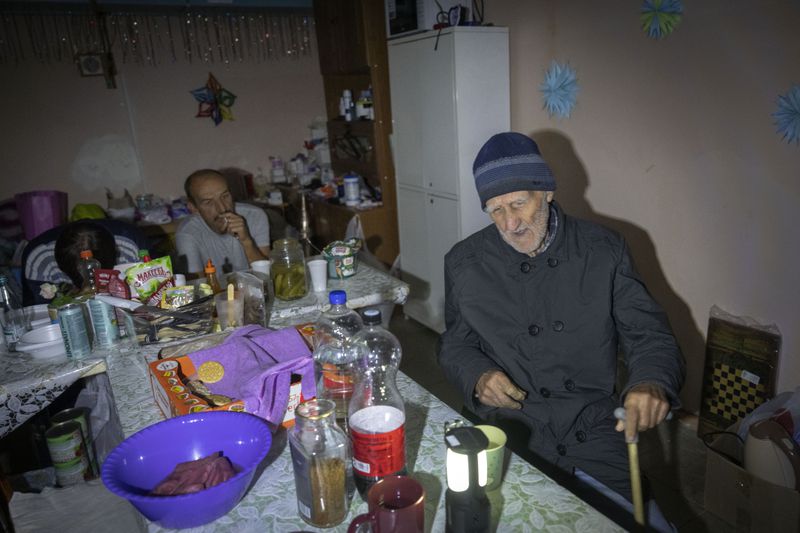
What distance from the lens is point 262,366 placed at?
4.83ft

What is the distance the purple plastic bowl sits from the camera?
986 millimetres

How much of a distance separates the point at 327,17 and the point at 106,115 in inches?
85.4

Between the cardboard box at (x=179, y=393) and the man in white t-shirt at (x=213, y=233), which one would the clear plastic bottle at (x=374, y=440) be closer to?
the cardboard box at (x=179, y=393)

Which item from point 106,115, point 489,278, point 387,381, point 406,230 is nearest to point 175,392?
point 387,381

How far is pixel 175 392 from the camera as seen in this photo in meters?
1.35

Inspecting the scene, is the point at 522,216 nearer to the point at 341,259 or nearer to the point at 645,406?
the point at 645,406

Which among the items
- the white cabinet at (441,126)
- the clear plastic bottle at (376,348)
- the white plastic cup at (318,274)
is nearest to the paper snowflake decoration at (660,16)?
the white cabinet at (441,126)

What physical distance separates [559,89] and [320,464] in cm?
263

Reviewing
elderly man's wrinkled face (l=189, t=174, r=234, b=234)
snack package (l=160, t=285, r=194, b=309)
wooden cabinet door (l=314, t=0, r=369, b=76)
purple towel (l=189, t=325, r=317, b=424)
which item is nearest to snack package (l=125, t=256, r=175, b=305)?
snack package (l=160, t=285, r=194, b=309)

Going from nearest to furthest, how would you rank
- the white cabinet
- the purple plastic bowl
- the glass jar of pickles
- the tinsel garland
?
1. the purple plastic bowl
2. the glass jar of pickles
3. the white cabinet
4. the tinsel garland

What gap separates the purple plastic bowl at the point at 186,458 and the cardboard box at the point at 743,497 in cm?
168

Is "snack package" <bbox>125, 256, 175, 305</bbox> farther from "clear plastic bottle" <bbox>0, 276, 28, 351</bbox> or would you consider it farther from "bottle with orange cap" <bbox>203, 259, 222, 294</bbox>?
"clear plastic bottle" <bbox>0, 276, 28, 351</bbox>

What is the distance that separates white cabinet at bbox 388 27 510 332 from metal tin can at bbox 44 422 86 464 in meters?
2.23

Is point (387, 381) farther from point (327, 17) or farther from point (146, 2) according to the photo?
point (146, 2)
